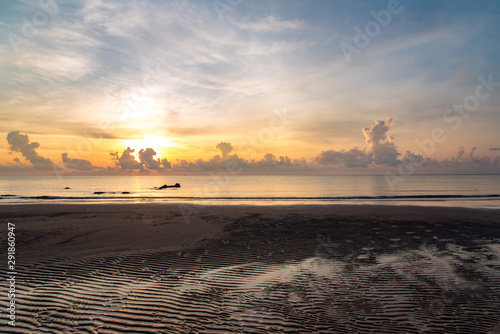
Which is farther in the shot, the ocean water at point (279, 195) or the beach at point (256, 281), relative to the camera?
the ocean water at point (279, 195)

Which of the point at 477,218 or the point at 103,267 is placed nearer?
the point at 103,267

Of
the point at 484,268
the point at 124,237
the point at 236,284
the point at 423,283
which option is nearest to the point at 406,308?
the point at 423,283

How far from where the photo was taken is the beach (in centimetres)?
620

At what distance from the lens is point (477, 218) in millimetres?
22250

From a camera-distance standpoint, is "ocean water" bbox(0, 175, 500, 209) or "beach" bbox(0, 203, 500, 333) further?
"ocean water" bbox(0, 175, 500, 209)

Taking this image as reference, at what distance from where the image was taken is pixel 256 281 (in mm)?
8734

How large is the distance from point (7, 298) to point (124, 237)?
25.8 ft

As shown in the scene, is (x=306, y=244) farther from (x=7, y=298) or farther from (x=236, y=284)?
(x=7, y=298)

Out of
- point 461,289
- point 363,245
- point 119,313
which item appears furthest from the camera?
point 363,245

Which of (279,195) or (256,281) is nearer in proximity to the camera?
(256,281)

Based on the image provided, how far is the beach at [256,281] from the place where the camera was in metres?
6.20

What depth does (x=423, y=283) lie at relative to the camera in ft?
27.6

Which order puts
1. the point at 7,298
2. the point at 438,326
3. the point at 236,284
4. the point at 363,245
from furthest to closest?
1. the point at 363,245
2. the point at 236,284
3. the point at 7,298
4. the point at 438,326

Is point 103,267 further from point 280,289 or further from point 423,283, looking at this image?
point 423,283
